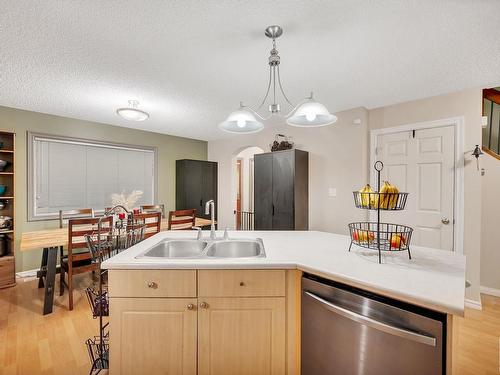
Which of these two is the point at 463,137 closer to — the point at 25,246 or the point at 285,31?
the point at 285,31

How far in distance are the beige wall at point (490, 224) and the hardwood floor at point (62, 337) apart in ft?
0.88

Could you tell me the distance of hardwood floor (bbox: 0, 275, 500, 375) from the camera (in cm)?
177

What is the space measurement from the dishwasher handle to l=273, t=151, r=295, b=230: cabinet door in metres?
2.39

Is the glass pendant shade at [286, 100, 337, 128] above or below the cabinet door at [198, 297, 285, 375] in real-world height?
above

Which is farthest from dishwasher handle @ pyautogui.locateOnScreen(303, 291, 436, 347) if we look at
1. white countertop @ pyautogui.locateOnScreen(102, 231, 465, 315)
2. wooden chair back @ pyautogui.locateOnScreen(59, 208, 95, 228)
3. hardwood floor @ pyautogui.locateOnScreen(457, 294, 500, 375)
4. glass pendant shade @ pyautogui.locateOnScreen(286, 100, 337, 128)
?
wooden chair back @ pyautogui.locateOnScreen(59, 208, 95, 228)

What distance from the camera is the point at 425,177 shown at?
2979 millimetres

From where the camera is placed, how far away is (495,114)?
3.04m

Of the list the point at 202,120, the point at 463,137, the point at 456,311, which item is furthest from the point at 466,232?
the point at 202,120

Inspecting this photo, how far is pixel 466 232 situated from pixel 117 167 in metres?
5.14

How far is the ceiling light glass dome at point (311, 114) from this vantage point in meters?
1.67

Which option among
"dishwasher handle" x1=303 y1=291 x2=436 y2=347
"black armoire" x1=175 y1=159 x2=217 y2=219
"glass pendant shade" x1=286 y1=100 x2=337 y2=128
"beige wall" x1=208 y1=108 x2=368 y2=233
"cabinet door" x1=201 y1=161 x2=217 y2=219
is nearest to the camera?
"dishwasher handle" x1=303 y1=291 x2=436 y2=347

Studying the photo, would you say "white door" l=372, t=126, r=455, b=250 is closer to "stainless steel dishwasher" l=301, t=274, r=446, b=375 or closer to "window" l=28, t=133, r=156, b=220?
"stainless steel dishwasher" l=301, t=274, r=446, b=375

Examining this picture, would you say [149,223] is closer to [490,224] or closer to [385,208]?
[385,208]

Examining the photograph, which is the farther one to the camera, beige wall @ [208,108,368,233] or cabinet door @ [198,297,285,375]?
beige wall @ [208,108,368,233]
